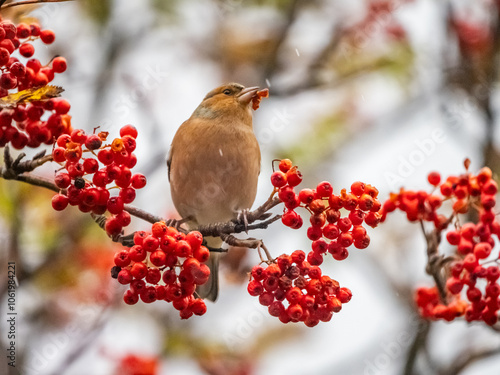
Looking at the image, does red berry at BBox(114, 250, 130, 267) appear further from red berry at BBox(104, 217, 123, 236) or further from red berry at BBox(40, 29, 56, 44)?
red berry at BBox(40, 29, 56, 44)

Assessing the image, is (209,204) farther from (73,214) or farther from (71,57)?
(71,57)

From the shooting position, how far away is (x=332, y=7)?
5.04 m

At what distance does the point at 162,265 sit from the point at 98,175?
35 centimetres

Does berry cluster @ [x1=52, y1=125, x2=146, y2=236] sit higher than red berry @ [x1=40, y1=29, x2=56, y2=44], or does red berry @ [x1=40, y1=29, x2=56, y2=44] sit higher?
red berry @ [x1=40, y1=29, x2=56, y2=44]

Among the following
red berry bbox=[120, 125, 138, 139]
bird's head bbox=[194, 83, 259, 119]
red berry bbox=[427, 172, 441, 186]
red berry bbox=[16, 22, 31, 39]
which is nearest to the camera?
red berry bbox=[120, 125, 138, 139]

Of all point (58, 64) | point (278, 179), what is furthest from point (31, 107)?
point (278, 179)

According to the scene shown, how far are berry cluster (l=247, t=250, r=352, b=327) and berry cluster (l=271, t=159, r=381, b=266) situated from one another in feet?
0.20

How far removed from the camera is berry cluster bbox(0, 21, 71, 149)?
2.02m

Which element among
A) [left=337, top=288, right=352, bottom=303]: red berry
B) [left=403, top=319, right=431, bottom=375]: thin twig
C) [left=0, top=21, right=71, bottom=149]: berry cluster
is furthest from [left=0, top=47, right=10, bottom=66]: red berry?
[left=403, top=319, right=431, bottom=375]: thin twig

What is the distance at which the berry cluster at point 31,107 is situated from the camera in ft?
6.61

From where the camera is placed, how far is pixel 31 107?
210 centimetres

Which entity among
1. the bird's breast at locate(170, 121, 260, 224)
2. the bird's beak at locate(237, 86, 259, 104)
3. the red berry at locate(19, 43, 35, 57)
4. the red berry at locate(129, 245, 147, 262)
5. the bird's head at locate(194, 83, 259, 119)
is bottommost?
the bird's breast at locate(170, 121, 260, 224)

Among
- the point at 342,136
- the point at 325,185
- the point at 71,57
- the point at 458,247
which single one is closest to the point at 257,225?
the point at 325,185

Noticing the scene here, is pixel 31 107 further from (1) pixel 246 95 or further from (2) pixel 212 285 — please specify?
(2) pixel 212 285
